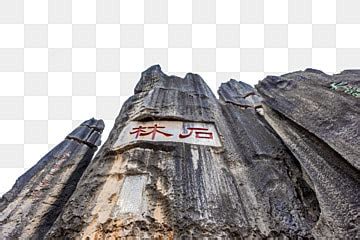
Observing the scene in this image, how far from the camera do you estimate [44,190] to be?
227 inches

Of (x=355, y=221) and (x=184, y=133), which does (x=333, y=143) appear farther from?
(x=184, y=133)

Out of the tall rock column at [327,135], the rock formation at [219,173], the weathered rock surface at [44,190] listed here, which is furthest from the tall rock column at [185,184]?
the weathered rock surface at [44,190]

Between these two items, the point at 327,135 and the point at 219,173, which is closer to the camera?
the point at 219,173

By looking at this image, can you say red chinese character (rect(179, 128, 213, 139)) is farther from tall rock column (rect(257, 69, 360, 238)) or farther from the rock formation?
tall rock column (rect(257, 69, 360, 238))

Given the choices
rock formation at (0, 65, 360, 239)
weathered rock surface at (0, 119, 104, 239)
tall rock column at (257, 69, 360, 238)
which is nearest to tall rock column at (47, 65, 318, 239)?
rock formation at (0, 65, 360, 239)

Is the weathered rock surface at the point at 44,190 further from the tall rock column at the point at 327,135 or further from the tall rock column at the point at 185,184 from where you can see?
the tall rock column at the point at 327,135

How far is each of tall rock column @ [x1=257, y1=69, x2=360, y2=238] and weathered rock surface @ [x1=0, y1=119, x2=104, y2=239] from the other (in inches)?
159

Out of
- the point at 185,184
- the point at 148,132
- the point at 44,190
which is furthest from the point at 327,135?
the point at 44,190

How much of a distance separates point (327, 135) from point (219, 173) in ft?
6.94

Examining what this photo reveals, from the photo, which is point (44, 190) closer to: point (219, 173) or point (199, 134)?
point (199, 134)

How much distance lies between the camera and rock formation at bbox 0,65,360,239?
337cm

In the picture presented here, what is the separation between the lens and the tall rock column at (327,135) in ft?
13.2

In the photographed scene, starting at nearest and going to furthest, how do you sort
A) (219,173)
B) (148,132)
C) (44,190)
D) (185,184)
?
(185,184) → (219,173) → (148,132) → (44,190)

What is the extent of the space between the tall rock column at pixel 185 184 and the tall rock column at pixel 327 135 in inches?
13.1
